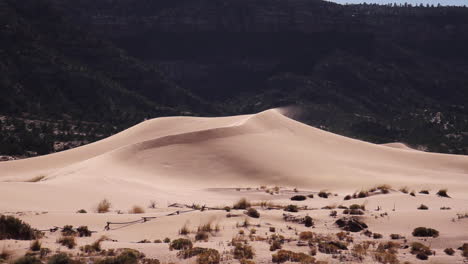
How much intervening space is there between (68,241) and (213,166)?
62.3ft

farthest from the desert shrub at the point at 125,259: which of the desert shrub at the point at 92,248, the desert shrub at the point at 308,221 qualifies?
the desert shrub at the point at 308,221

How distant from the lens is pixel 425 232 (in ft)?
46.5

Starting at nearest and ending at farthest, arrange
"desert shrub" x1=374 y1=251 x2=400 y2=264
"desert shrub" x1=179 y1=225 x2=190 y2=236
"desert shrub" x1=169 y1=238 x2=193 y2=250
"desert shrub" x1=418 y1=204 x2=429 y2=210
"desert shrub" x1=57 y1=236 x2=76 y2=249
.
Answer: "desert shrub" x1=374 y1=251 x2=400 y2=264 → "desert shrub" x1=57 y1=236 x2=76 y2=249 → "desert shrub" x1=169 y1=238 x2=193 y2=250 → "desert shrub" x1=179 y1=225 x2=190 y2=236 → "desert shrub" x1=418 y1=204 x2=429 y2=210

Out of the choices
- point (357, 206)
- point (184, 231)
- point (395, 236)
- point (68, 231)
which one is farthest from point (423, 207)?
point (68, 231)

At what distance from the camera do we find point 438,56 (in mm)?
119000

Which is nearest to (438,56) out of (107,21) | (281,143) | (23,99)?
(107,21)

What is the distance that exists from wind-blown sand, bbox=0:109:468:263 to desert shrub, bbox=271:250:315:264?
1.26 ft

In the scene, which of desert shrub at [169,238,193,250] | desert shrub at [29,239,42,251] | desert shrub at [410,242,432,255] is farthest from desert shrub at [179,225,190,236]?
desert shrub at [410,242,432,255]

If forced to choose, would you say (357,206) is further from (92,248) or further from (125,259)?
(125,259)

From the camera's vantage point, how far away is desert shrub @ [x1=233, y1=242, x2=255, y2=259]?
11062mm

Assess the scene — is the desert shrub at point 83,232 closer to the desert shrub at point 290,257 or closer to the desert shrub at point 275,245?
the desert shrub at point 275,245

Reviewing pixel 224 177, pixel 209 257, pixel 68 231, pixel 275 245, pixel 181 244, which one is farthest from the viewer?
pixel 224 177

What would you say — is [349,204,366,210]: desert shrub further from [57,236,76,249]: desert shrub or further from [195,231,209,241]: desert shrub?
[57,236,76,249]: desert shrub

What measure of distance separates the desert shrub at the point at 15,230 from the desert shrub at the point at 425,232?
893 cm
